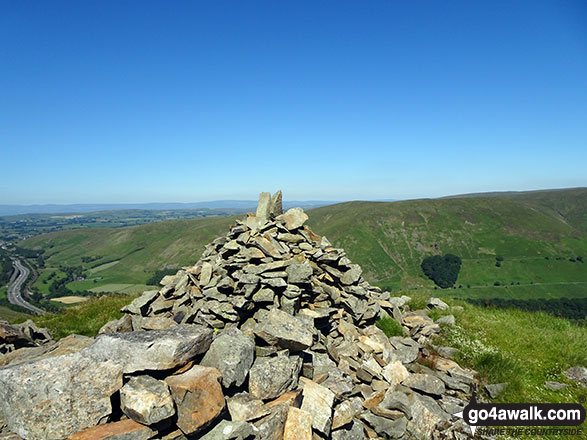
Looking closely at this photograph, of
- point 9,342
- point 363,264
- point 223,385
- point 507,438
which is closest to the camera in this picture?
point 223,385

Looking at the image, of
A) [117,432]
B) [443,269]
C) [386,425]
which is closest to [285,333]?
[386,425]

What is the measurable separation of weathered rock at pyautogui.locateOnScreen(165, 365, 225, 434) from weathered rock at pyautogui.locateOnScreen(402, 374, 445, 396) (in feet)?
21.6

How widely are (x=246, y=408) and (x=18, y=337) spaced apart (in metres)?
11.2

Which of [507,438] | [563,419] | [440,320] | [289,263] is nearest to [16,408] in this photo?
[289,263]

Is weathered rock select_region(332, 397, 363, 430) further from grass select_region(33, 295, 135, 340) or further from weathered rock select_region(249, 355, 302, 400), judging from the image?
grass select_region(33, 295, 135, 340)

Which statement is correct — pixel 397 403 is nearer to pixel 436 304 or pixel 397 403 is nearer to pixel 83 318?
pixel 436 304

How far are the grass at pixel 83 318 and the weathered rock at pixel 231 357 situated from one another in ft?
36.5

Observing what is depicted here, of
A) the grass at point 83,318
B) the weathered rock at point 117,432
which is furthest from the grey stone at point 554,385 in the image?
the grass at point 83,318

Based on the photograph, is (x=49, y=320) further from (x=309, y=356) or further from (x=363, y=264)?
(x=363, y=264)

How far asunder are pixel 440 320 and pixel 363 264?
184031mm

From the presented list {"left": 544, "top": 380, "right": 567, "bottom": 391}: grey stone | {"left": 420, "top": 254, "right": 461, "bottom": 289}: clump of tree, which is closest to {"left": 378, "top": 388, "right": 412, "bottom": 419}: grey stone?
{"left": 544, "top": 380, "right": 567, "bottom": 391}: grey stone

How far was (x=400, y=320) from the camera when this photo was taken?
51.5 feet

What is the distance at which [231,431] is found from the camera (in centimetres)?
628

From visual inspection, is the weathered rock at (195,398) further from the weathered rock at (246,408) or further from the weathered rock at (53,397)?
the weathered rock at (53,397)
